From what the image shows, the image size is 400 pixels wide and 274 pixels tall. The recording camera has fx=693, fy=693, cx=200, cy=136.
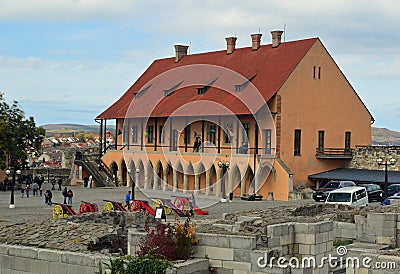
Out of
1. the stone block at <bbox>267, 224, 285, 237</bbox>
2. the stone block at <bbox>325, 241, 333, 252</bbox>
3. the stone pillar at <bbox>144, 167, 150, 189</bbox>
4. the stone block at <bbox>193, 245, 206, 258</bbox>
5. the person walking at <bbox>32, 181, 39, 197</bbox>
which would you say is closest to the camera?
the stone block at <bbox>193, 245, 206, 258</bbox>

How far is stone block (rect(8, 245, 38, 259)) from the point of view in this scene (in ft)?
51.9

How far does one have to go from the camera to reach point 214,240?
14.1 m

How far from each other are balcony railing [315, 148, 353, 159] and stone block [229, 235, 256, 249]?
4191 centimetres

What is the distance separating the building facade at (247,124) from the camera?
172ft

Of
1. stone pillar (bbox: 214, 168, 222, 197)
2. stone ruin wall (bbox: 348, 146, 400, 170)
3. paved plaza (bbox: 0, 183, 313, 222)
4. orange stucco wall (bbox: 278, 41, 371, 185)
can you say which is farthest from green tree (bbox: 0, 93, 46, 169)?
stone ruin wall (bbox: 348, 146, 400, 170)

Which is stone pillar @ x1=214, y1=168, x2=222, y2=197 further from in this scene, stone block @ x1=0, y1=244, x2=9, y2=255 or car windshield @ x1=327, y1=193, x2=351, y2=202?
stone block @ x1=0, y1=244, x2=9, y2=255

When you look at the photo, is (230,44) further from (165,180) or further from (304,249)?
(304,249)

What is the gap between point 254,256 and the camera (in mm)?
13586

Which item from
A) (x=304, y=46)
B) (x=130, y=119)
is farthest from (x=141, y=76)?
(x=304, y=46)

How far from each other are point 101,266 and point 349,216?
1136cm

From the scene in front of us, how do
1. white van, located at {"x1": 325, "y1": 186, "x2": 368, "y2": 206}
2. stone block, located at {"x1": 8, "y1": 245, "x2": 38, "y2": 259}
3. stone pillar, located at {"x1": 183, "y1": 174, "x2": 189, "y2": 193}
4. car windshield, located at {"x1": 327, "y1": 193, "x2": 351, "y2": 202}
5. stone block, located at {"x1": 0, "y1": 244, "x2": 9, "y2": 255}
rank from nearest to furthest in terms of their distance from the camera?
1. stone block, located at {"x1": 8, "y1": 245, "x2": 38, "y2": 259}
2. stone block, located at {"x1": 0, "y1": 244, "x2": 9, "y2": 255}
3. white van, located at {"x1": 325, "y1": 186, "x2": 368, "y2": 206}
4. car windshield, located at {"x1": 327, "y1": 193, "x2": 351, "y2": 202}
5. stone pillar, located at {"x1": 183, "y1": 174, "x2": 189, "y2": 193}

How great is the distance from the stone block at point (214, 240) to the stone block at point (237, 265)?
0.34 metres

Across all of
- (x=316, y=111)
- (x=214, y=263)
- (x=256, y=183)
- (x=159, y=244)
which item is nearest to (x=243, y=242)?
(x=214, y=263)

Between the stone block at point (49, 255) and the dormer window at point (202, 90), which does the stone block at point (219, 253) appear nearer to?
the stone block at point (49, 255)
